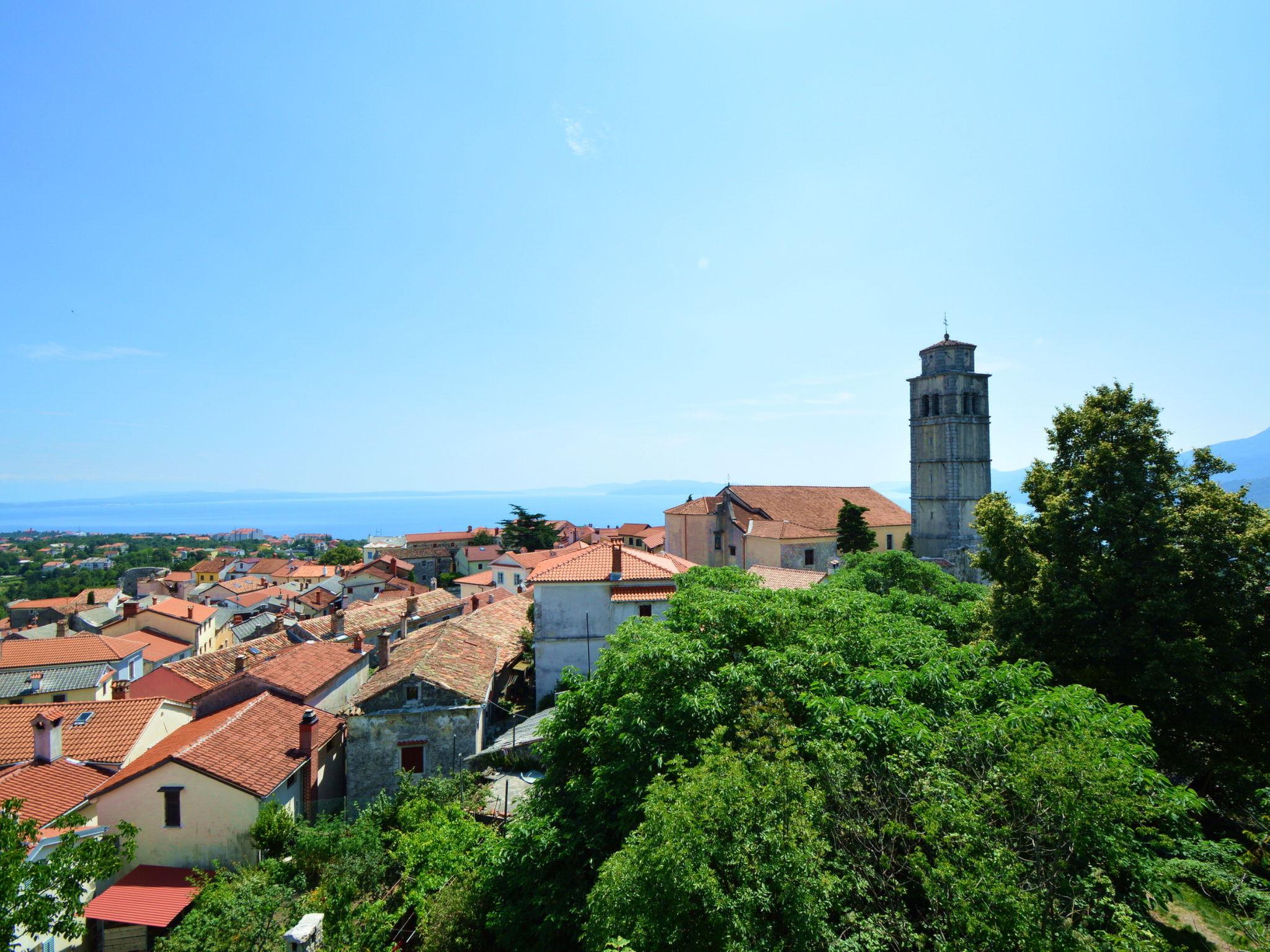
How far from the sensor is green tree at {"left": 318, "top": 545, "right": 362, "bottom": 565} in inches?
3794

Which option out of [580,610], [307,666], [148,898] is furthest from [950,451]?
[148,898]

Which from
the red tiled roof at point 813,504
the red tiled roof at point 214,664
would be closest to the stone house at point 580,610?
the red tiled roof at point 214,664

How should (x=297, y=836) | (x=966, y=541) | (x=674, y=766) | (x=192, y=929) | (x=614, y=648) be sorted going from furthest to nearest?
(x=966, y=541) → (x=297, y=836) → (x=614, y=648) → (x=192, y=929) → (x=674, y=766)

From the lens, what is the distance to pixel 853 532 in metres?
44.9

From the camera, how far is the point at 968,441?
48.8 m

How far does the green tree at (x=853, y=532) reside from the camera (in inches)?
1767

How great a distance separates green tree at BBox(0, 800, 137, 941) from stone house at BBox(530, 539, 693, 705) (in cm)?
1583

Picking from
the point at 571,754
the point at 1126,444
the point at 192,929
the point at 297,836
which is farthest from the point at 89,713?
the point at 1126,444

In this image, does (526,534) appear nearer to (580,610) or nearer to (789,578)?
(789,578)

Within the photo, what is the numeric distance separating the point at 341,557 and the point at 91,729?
80.4 metres

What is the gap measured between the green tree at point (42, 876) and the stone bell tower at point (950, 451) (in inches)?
1953

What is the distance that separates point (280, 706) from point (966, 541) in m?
46.7

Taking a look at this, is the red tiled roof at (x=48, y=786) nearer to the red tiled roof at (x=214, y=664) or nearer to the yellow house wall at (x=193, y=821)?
the yellow house wall at (x=193, y=821)

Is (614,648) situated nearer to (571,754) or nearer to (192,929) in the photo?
(571,754)
